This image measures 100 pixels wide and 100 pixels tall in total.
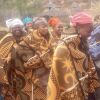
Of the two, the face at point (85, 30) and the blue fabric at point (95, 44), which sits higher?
the face at point (85, 30)

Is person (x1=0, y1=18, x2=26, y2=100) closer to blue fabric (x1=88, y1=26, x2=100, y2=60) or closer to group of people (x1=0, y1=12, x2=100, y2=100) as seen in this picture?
group of people (x1=0, y1=12, x2=100, y2=100)

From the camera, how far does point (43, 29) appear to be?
8867 mm

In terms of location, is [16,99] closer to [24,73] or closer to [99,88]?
[24,73]

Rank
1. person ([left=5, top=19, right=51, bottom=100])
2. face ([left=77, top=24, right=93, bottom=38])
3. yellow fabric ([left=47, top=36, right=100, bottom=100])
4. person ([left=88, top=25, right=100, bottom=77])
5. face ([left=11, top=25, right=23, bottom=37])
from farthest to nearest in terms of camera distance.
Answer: face ([left=11, top=25, right=23, bottom=37])
person ([left=5, top=19, right=51, bottom=100])
person ([left=88, top=25, right=100, bottom=77])
face ([left=77, top=24, right=93, bottom=38])
yellow fabric ([left=47, top=36, right=100, bottom=100])

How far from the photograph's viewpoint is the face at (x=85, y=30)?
6.86 m

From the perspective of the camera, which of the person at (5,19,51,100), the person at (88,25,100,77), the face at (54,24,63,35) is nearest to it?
the person at (88,25,100,77)

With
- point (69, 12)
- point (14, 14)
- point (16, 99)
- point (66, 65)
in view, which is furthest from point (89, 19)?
point (69, 12)

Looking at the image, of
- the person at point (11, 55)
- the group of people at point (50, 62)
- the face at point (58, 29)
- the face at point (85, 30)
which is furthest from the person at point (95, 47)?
the face at point (58, 29)

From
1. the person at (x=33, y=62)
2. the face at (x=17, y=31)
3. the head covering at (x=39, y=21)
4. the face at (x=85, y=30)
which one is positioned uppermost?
the face at (x=85, y=30)

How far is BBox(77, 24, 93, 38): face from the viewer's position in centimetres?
686

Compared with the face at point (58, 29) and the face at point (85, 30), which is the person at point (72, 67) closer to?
the face at point (85, 30)

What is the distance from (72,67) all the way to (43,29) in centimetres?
230

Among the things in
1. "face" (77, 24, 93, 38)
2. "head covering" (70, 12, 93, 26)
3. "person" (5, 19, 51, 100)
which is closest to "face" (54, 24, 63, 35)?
"person" (5, 19, 51, 100)

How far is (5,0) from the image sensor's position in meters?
35.4
